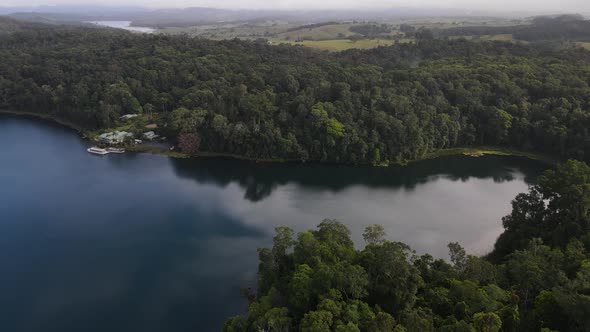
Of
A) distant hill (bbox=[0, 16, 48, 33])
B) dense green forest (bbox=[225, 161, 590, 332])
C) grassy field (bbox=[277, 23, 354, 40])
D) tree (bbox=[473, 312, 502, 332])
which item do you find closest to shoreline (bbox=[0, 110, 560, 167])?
dense green forest (bbox=[225, 161, 590, 332])

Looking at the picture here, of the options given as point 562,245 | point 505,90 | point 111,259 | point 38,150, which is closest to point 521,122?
point 505,90

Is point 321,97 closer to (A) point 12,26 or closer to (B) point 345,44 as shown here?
(B) point 345,44

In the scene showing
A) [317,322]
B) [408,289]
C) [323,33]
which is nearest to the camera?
[317,322]

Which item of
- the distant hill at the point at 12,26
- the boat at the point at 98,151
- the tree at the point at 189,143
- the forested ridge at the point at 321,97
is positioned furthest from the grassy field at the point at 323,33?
the distant hill at the point at 12,26

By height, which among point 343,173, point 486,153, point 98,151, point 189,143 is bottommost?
point 343,173

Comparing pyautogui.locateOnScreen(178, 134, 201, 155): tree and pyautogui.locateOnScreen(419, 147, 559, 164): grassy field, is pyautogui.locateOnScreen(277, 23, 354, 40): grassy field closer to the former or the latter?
pyautogui.locateOnScreen(419, 147, 559, 164): grassy field

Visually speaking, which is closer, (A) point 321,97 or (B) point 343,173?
(B) point 343,173

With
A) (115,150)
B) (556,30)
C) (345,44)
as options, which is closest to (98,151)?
(115,150)

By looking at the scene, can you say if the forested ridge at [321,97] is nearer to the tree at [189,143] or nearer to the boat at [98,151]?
the tree at [189,143]
